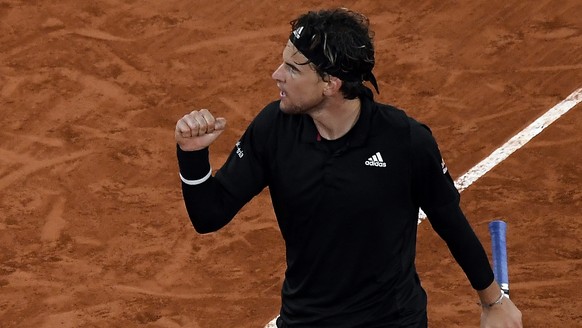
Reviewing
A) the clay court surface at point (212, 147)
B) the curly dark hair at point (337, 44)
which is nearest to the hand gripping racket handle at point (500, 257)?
the curly dark hair at point (337, 44)

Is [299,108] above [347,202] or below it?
above

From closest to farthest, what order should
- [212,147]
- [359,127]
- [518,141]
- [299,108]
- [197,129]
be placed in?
[197,129]
[299,108]
[359,127]
[518,141]
[212,147]

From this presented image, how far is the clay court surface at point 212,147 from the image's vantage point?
9.53 m

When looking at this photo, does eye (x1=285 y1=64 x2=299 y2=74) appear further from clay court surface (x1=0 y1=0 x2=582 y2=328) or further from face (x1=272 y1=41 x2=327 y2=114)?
clay court surface (x1=0 y1=0 x2=582 y2=328)

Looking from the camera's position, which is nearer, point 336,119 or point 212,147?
point 336,119

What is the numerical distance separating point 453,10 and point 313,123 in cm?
775

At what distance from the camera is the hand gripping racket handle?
6.57 m

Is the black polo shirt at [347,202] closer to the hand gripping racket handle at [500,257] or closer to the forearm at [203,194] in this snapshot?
the forearm at [203,194]

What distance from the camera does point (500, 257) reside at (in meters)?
6.66

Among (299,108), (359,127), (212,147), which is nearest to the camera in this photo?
(299,108)

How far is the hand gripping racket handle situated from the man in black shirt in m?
0.60

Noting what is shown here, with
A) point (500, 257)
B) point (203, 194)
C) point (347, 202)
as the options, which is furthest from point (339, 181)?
point (500, 257)

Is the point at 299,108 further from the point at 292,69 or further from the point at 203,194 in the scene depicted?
the point at 203,194

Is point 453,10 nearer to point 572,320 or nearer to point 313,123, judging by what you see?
point 572,320
